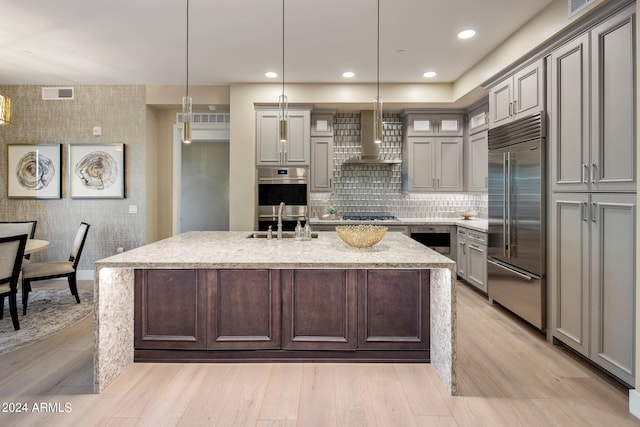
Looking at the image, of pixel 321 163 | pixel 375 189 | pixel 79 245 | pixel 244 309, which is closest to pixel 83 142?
pixel 79 245

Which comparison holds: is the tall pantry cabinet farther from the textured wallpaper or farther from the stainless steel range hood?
the textured wallpaper

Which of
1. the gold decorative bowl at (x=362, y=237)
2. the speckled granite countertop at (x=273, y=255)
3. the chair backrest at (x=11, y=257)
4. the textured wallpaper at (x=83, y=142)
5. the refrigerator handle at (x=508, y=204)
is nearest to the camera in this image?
the speckled granite countertop at (x=273, y=255)

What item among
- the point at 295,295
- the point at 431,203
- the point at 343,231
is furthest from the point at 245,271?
the point at 431,203

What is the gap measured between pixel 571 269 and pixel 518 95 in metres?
1.80

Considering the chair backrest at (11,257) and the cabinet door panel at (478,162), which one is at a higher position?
the cabinet door panel at (478,162)

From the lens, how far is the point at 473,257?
15.5 ft

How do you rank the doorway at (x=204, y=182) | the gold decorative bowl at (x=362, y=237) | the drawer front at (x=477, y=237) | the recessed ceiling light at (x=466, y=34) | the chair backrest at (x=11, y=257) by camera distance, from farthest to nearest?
the doorway at (x=204, y=182)
the drawer front at (x=477, y=237)
the recessed ceiling light at (x=466, y=34)
the chair backrest at (x=11, y=257)
the gold decorative bowl at (x=362, y=237)

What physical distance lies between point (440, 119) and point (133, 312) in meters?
4.86

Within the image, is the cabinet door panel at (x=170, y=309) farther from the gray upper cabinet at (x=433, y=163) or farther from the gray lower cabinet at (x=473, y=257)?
the gray upper cabinet at (x=433, y=163)

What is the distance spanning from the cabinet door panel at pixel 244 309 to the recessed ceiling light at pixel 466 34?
2.99m

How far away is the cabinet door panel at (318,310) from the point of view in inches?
104

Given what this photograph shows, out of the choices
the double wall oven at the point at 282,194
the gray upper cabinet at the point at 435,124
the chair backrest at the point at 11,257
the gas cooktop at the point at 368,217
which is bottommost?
the chair backrest at the point at 11,257

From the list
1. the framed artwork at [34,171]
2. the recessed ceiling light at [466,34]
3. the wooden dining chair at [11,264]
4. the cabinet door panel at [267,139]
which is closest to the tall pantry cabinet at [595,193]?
the recessed ceiling light at [466,34]

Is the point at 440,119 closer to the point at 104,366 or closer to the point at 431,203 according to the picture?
the point at 431,203
